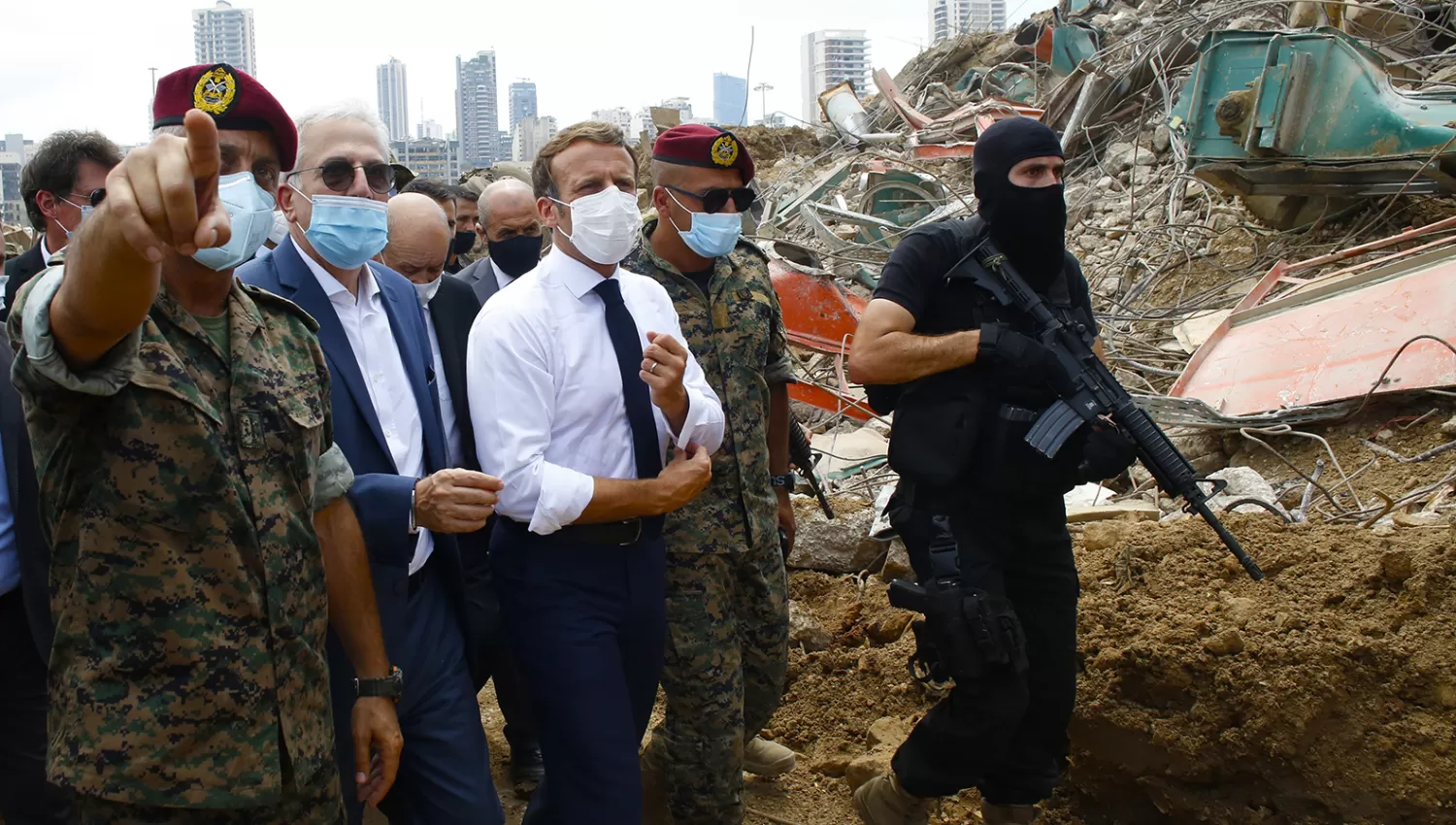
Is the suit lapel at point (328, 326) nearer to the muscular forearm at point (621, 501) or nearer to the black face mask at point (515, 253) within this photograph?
the muscular forearm at point (621, 501)

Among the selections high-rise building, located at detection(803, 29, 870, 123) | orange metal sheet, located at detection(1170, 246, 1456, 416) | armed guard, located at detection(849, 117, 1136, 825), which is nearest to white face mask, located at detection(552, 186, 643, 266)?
armed guard, located at detection(849, 117, 1136, 825)

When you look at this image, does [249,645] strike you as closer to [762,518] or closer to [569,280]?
[569,280]

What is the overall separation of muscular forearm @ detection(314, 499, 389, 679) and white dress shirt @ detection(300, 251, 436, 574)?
0.24 metres

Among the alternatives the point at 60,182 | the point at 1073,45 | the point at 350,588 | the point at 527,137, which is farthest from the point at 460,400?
the point at 527,137

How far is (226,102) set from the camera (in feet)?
6.73

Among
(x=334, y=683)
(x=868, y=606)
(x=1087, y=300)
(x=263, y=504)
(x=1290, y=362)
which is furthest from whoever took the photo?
(x=1290, y=362)

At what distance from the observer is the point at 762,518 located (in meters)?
3.35

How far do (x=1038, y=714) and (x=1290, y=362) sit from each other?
2.85m

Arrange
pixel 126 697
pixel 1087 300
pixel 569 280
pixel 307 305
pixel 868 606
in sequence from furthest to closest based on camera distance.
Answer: pixel 868 606, pixel 1087 300, pixel 569 280, pixel 307 305, pixel 126 697

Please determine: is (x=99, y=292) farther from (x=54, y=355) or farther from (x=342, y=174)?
(x=342, y=174)

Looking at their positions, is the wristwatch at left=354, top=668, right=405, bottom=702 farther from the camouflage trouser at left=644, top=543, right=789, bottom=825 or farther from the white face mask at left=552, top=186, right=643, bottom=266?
the white face mask at left=552, top=186, right=643, bottom=266

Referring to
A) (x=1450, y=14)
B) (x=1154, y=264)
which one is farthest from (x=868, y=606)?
(x=1450, y=14)

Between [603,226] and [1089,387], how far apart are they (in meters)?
1.32

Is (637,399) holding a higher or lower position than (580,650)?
higher
